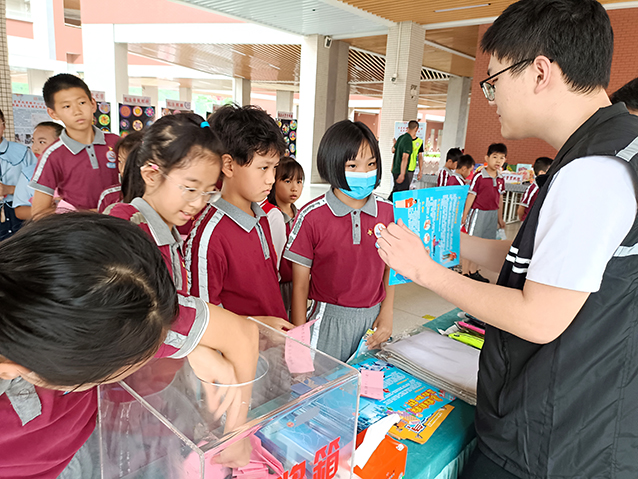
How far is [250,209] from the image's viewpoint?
1.55 m

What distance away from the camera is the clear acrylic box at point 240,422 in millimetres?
631

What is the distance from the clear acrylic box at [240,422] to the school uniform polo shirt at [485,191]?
4183mm

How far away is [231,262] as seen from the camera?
143 cm

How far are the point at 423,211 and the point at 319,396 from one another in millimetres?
590

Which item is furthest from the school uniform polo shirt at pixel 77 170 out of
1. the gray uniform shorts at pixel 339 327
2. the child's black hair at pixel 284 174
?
the gray uniform shorts at pixel 339 327

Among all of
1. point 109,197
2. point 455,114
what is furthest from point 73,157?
point 455,114

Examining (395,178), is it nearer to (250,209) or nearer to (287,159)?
(287,159)

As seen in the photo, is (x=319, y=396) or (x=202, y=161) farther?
(x=202, y=161)

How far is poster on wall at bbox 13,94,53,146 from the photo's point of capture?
4324 millimetres

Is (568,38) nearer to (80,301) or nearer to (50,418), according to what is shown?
(80,301)

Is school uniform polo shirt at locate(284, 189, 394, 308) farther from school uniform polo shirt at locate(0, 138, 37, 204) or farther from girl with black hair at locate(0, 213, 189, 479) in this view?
school uniform polo shirt at locate(0, 138, 37, 204)

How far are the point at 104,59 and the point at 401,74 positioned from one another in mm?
8878

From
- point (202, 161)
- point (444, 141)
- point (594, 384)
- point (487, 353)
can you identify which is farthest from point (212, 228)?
point (444, 141)

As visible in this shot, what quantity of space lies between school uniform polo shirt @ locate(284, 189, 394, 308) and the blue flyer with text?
46cm
